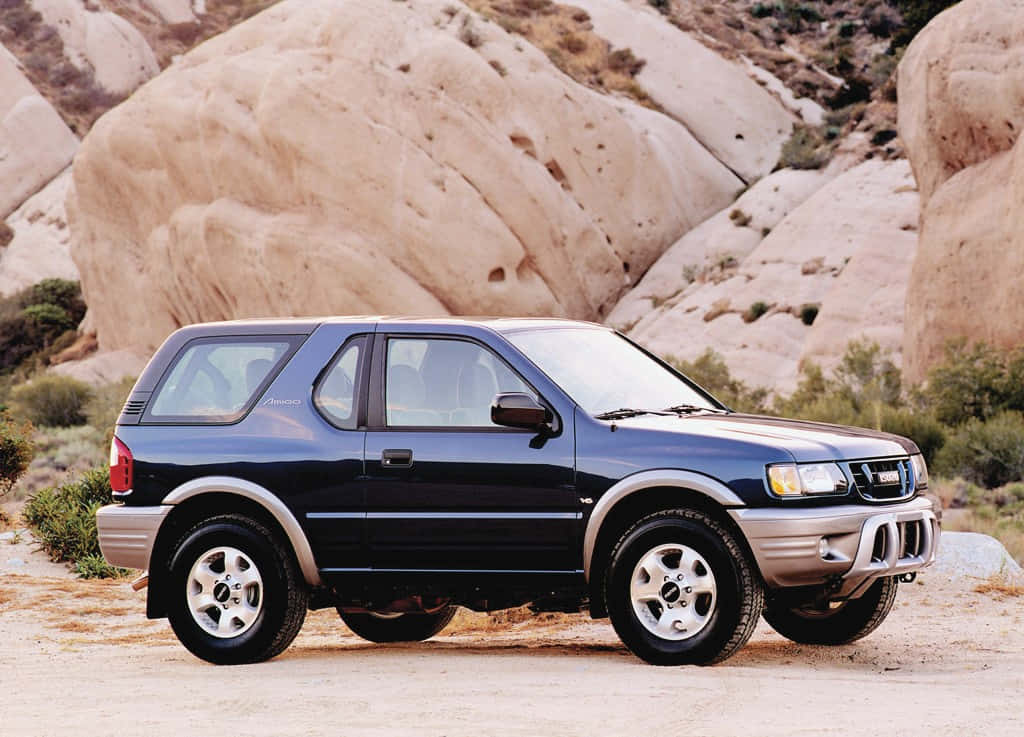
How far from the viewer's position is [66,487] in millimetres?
16094

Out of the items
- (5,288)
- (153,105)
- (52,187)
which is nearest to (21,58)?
(52,187)

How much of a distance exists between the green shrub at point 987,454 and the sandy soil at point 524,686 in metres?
9.22

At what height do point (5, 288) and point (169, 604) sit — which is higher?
point (5, 288)

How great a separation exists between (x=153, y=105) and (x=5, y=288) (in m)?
15.9

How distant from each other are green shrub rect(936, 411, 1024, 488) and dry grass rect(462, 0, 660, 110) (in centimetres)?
2186

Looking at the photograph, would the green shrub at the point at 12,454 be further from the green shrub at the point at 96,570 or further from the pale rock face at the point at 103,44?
the pale rock face at the point at 103,44

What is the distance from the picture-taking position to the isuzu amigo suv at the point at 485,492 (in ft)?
25.6

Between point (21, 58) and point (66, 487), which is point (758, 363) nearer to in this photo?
point (66, 487)

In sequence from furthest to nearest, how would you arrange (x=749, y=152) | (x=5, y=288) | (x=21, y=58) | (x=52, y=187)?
(x=21, y=58)
(x=52, y=187)
(x=5, y=288)
(x=749, y=152)

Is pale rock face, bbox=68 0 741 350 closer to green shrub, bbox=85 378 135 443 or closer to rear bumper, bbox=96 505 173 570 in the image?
green shrub, bbox=85 378 135 443

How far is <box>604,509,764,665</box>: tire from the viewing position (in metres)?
7.73

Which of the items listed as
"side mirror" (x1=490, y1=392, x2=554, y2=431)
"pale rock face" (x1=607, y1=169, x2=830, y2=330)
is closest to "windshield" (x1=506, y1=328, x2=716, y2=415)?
"side mirror" (x1=490, y1=392, x2=554, y2=431)

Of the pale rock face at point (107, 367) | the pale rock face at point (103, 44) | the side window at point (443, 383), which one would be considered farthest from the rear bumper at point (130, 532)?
the pale rock face at point (103, 44)

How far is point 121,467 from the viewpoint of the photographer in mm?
8906
